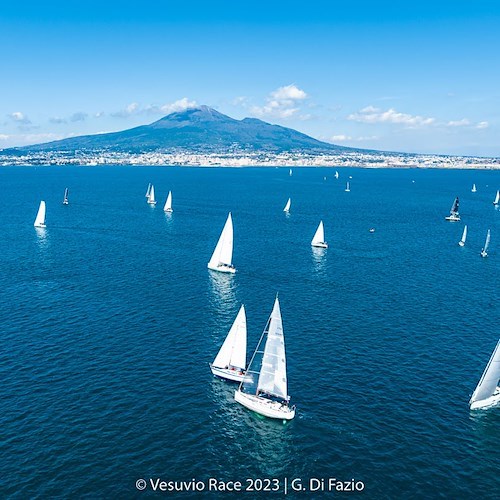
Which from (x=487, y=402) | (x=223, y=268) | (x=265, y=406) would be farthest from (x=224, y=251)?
(x=487, y=402)

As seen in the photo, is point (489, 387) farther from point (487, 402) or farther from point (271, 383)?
point (271, 383)

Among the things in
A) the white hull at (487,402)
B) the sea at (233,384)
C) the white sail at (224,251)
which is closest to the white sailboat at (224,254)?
the white sail at (224,251)

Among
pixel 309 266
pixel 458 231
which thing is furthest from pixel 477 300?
pixel 458 231

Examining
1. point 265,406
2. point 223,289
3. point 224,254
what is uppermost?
point 224,254

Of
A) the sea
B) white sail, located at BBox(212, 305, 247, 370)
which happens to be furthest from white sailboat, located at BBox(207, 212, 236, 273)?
white sail, located at BBox(212, 305, 247, 370)

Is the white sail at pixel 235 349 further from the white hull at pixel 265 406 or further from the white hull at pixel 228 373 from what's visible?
the white hull at pixel 265 406

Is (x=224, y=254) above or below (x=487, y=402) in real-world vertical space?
above
